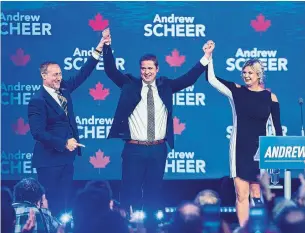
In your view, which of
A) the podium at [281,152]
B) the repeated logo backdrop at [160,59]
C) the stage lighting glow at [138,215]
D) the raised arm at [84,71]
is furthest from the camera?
the repeated logo backdrop at [160,59]

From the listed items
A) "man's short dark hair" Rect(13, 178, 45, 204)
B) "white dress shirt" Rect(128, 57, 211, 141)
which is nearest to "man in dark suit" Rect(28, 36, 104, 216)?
"white dress shirt" Rect(128, 57, 211, 141)

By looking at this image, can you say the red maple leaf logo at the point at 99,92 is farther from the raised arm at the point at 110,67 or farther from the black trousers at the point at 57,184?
the black trousers at the point at 57,184

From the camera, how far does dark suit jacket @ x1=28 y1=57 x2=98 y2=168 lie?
736 cm

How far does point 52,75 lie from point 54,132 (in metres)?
0.53

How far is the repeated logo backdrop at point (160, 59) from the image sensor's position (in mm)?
8500

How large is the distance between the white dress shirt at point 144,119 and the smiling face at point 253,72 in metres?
0.82

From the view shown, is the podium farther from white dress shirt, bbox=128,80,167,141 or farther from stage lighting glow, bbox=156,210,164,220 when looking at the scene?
stage lighting glow, bbox=156,210,164,220

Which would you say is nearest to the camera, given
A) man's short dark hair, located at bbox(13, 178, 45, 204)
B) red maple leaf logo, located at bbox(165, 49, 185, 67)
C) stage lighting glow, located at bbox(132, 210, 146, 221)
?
man's short dark hair, located at bbox(13, 178, 45, 204)

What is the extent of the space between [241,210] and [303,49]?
2.13 metres

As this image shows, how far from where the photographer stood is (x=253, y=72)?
741 cm

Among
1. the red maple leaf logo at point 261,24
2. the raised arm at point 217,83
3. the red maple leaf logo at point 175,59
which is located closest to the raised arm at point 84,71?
the raised arm at point 217,83

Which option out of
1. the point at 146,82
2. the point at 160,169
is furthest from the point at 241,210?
the point at 146,82

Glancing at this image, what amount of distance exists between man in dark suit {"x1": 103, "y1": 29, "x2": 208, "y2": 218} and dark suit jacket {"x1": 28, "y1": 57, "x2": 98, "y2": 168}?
0.47 m

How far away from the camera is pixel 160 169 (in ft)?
24.1
